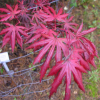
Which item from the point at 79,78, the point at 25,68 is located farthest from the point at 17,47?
the point at 79,78

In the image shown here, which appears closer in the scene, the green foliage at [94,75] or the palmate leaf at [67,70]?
the palmate leaf at [67,70]

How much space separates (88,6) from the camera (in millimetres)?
2053

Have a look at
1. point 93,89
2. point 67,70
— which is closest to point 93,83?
point 93,89

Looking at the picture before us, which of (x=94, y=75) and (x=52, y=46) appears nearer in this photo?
(x=52, y=46)

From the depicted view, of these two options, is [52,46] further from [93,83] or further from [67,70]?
[93,83]

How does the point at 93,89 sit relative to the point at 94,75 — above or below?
below

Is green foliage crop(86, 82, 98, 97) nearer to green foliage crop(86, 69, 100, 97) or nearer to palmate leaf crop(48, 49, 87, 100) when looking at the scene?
green foliage crop(86, 69, 100, 97)

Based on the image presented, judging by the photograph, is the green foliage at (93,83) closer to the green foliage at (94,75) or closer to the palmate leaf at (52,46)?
the green foliage at (94,75)

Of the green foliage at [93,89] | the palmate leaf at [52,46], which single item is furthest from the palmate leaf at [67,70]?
the green foliage at [93,89]

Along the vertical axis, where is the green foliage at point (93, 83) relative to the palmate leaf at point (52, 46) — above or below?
below

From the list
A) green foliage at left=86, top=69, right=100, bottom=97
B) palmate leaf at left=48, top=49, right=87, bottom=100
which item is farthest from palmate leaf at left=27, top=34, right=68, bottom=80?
green foliage at left=86, top=69, right=100, bottom=97

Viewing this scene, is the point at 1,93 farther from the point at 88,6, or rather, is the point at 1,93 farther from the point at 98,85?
the point at 88,6

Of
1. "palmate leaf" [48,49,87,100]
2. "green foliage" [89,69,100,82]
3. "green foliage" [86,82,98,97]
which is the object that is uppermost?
"green foliage" [89,69,100,82]

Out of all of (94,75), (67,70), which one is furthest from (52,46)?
(94,75)
